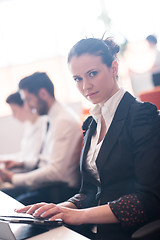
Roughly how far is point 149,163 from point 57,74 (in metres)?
5.49

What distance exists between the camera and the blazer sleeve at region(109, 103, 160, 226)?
3.03 ft

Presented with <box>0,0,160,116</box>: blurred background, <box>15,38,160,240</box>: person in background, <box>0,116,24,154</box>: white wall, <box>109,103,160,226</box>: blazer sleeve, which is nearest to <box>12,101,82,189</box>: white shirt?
<box>15,38,160,240</box>: person in background

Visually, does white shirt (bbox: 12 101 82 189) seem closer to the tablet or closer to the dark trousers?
the dark trousers

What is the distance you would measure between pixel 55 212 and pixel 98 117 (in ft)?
1.22

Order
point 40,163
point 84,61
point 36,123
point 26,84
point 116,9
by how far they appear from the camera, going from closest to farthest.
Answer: point 84,61 < point 26,84 < point 40,163 < point 36,123 < point 116,9

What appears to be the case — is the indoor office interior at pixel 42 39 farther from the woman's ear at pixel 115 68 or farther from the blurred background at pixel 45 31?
the woman's ear at pixel 115 68

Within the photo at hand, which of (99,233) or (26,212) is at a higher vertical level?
(26,212)

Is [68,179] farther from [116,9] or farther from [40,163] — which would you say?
[116,9]

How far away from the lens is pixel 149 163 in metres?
0.93

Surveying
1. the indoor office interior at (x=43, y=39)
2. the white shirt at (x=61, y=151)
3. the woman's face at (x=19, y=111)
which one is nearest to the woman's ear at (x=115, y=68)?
the white shirt at (x=61, y=151)

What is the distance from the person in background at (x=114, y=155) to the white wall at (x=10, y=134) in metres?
4.92

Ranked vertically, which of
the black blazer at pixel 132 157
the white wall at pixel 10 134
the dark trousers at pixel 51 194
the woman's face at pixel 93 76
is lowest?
the white wall at pixel 10 134

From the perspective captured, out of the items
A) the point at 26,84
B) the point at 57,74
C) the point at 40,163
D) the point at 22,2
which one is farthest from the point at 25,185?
the point at 22,2

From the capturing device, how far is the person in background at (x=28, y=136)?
2.89 m
